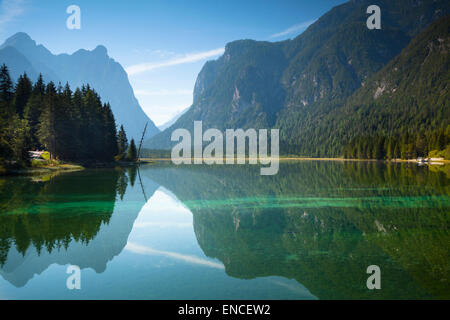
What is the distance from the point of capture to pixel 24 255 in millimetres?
10391

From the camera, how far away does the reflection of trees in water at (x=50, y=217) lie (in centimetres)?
1209

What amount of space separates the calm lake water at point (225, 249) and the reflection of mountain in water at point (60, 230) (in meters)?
0.06

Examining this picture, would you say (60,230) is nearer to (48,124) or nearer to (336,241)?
(336,241)

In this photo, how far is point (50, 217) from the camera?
653 inches

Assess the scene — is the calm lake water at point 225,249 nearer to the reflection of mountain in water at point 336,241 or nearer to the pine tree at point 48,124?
the reflection of mountain in water at point 336,241

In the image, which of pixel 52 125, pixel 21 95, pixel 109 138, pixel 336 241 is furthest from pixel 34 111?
pixel 336 241

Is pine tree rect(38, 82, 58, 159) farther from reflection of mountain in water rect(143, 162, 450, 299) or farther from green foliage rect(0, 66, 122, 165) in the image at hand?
reflection of mountain in water rect(143, 162, 450, 299)

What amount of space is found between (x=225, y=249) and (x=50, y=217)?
11198 mm

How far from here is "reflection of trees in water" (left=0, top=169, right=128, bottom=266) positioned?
476 inches

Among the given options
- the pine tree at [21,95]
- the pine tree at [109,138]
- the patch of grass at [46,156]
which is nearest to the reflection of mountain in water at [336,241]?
the patch of grass at [46,156]

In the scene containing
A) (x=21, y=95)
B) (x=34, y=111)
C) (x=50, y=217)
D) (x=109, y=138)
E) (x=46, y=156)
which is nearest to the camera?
(x=50, y=217)

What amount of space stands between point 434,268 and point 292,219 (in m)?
7.95

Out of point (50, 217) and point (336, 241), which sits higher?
point (50, 217)

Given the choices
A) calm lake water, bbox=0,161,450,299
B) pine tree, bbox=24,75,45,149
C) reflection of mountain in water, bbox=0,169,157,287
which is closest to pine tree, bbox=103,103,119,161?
pine tree, bbox=24,75,45,149
